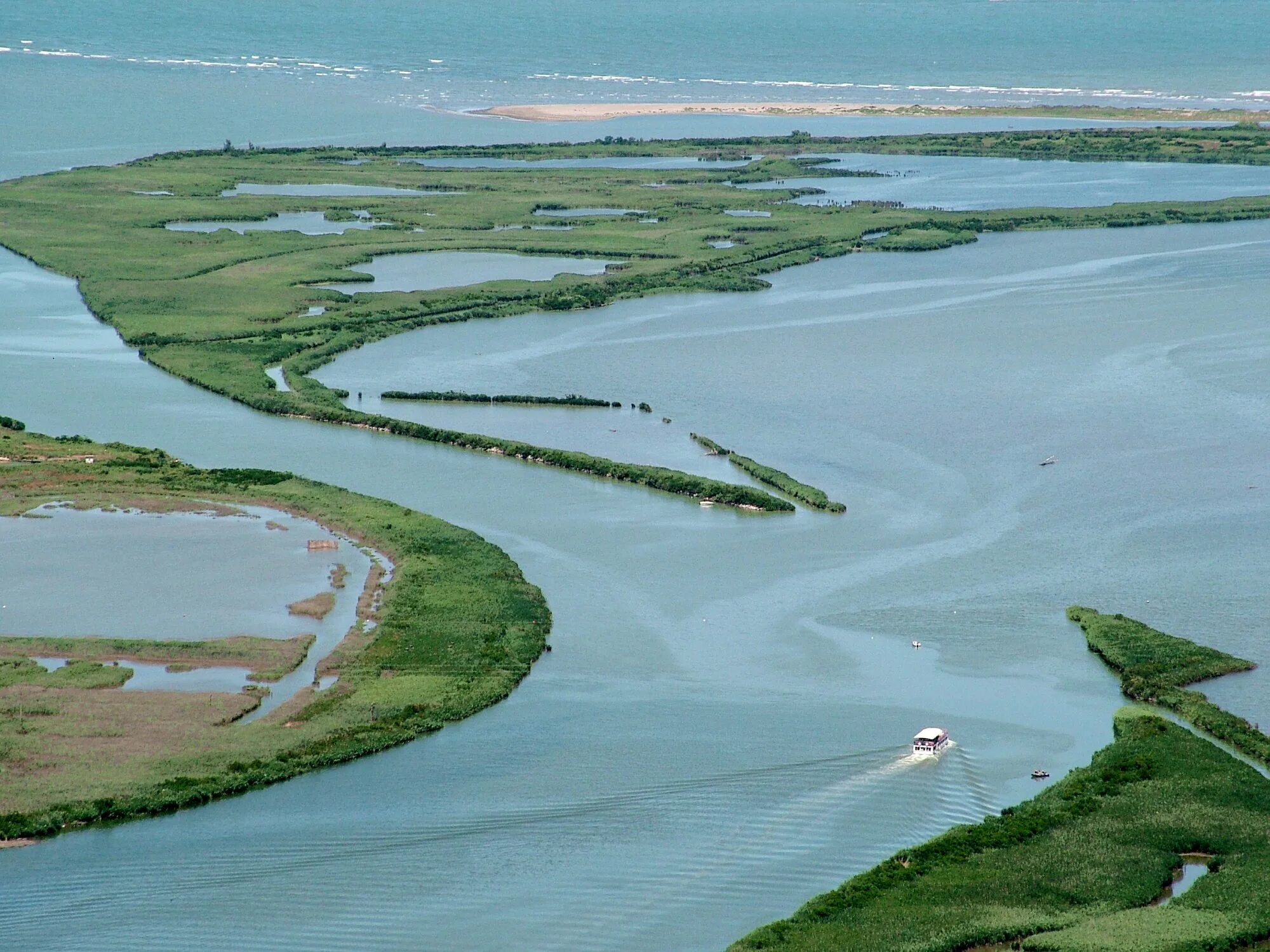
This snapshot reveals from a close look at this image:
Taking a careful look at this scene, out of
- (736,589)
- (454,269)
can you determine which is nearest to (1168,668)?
(736,589)

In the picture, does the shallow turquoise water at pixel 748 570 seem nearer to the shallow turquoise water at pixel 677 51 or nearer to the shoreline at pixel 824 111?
the shoreline at pixel 824 111

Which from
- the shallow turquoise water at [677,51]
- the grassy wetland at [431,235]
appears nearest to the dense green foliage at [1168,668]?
the grassy wetland at [431,235]

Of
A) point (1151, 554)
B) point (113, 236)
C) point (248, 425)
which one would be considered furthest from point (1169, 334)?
point (113, 236)

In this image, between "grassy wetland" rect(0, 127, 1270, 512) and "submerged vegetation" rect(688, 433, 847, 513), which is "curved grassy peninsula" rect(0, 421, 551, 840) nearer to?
"submerged vegetation" rect(688, 433, 847, 513)

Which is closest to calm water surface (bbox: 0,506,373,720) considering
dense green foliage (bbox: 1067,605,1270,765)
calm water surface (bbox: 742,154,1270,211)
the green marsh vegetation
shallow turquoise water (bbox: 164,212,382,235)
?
the green marsh vegetation

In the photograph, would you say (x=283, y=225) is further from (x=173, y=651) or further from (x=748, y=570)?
(x=173, y=651)
